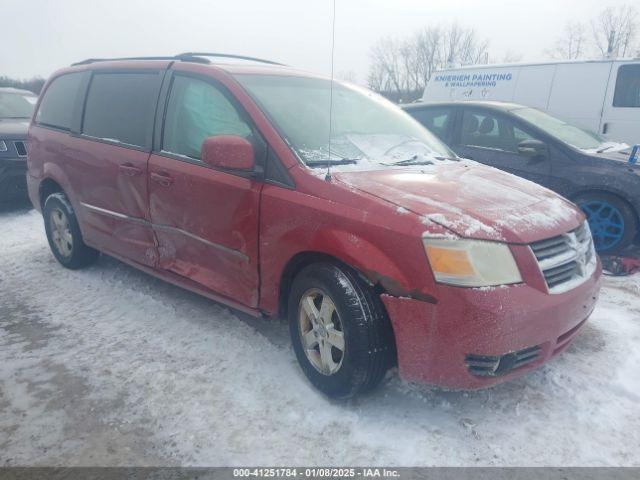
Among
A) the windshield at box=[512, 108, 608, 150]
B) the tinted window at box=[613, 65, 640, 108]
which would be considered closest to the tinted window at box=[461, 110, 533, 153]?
the windshield at box=[512, 108, 608, 150]

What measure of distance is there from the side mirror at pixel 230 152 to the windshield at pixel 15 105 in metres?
6.25

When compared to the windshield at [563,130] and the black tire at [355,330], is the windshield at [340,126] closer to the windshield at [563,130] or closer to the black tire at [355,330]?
the black tire at [355,330]

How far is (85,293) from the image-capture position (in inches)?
155

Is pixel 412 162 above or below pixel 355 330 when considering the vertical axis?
above

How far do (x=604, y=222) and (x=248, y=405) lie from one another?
4.08 metres

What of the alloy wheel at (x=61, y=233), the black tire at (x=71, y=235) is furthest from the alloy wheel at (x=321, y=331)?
the alloy wheel at (x=61, y=233)

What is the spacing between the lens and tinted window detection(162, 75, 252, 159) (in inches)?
116

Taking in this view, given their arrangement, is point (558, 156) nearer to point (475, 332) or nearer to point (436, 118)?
point (436, 118)

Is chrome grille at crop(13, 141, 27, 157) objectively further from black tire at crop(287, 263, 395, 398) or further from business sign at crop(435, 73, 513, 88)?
business sign at crop(435, 73, 513, 88)

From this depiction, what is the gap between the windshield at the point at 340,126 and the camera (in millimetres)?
2793

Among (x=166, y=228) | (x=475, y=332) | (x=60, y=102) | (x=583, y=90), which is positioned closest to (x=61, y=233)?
(x=60, y=102)

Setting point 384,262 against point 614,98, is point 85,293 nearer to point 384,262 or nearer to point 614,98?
point 384,262

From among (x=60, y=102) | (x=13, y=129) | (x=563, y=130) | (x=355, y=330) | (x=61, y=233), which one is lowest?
(x=61, y=233)

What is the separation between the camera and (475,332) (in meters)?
2.09
